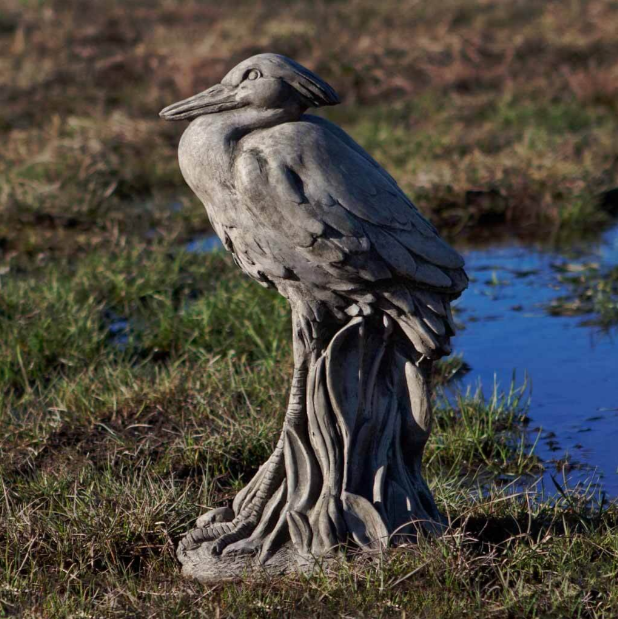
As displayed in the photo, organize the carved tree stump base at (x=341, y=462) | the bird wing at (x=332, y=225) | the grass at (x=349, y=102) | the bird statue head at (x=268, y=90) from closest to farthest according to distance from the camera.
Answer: the bird wing at (x=332, y=225)
the bird statue head at (x=268, y=90)
the carved tree stump base at (x=341, y=462)
the grass at (x=349, y=102)

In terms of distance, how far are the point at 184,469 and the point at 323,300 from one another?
1583mm

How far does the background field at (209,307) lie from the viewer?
3393 millimetres

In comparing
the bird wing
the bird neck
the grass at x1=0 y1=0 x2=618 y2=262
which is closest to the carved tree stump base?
the bird wing

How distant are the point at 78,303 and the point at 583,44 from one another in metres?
9.75

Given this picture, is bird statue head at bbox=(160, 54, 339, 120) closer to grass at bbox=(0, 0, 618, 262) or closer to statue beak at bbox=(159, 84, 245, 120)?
statue beak at bbox=(159, 84, 245, 120)

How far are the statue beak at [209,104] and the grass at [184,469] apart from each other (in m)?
1.44

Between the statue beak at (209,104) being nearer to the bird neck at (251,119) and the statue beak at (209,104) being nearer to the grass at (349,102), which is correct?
the bird neck at (251,119)

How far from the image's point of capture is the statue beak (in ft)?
10.8

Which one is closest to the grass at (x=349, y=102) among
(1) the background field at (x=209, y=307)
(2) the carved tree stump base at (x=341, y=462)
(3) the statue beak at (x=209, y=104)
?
(1) the background field at (x=209, y=307)

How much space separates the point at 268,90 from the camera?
10.6 feet

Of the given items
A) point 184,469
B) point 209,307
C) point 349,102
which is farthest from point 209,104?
point 349,102

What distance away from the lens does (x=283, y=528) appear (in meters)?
3.43

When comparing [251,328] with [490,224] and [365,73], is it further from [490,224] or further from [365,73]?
[365,73]

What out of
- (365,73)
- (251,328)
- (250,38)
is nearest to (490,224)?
(251,328)
